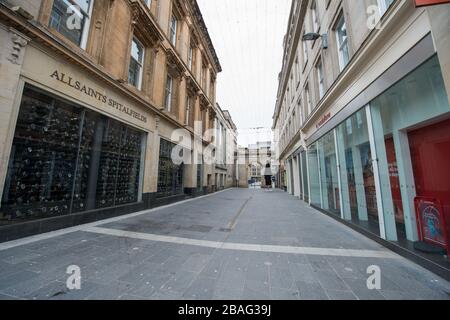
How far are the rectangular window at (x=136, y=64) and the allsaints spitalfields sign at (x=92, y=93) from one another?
1.62m

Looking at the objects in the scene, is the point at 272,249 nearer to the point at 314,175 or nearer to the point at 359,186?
the point at 359,186

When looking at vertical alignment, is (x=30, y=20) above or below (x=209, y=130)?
below

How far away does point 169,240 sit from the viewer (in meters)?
4.30

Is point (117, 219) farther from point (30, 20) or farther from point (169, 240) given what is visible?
point (30, 20)

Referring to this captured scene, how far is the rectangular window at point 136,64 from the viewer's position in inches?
328

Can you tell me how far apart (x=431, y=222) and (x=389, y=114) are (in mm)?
2866

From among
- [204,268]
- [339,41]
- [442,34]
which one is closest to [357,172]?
[442,34]

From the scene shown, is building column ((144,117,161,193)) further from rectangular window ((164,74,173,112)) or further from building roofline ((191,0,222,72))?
building roofline ((191,0,222,72))

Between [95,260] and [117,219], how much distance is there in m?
3.59

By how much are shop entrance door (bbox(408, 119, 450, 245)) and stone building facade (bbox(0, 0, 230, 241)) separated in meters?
9.59

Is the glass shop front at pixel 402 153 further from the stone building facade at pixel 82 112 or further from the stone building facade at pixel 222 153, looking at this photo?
the stone building facade at pixel 222 153

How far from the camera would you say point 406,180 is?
430cm

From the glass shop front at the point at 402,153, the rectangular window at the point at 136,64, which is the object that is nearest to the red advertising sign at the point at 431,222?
the glass shop front at the point at 402,153
